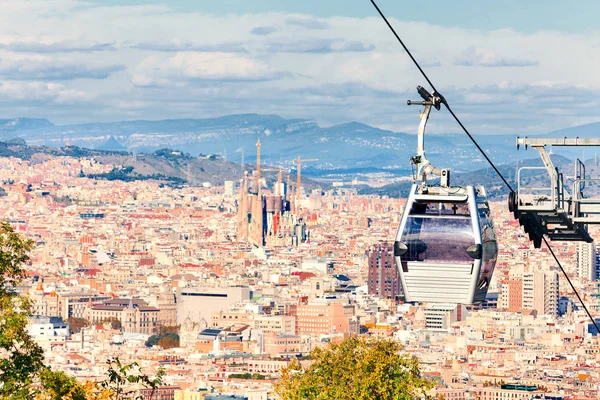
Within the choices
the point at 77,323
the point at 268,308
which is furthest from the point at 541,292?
the point at 77,323

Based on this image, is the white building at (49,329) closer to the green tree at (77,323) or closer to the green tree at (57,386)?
the green tree at (77,323)

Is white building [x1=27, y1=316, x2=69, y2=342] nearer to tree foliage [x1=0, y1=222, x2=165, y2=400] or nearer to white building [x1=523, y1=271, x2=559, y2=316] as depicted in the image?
white building [x1=523, y1=271, x2=559, y2=316]

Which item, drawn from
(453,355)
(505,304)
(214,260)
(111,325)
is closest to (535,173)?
(214,260)

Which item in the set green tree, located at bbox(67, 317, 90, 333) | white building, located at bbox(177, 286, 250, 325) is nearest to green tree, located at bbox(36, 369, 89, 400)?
green tree, located at bbox(67, 317, 90, 333)

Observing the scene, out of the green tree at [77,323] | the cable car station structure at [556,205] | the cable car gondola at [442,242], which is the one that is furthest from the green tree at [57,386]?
the green tree at [77,323]

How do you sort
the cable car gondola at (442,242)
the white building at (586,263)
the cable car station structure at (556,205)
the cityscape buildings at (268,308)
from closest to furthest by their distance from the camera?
1. the cable car gondola at (442,242)
2. the cable car station structure at (556,205)
3. the cityscape buildings at (268,308)
4. the white building at (586,263)

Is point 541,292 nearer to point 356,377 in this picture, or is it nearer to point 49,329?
point 49,329
